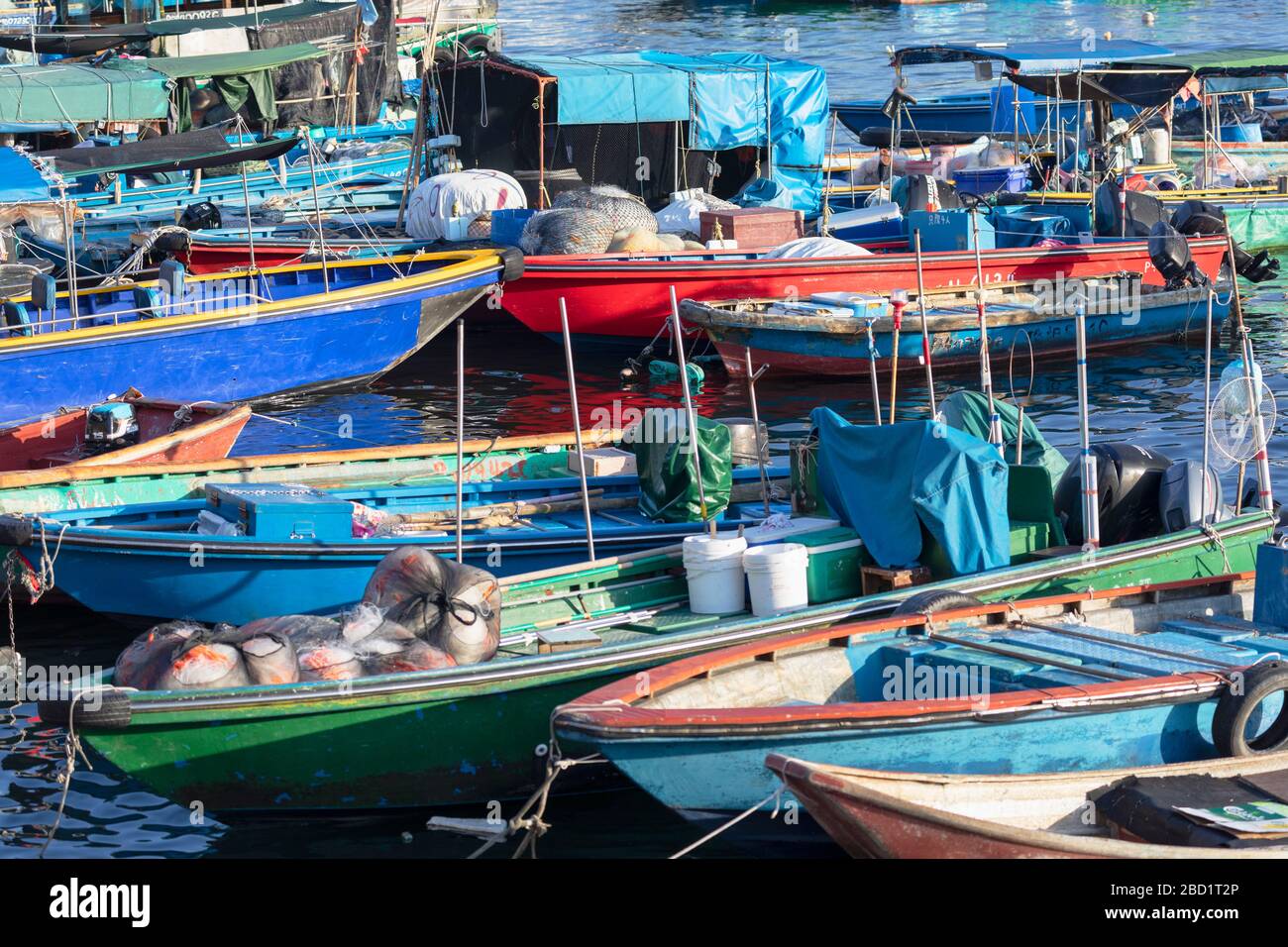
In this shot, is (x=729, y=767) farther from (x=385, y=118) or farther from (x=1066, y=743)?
(x=385, y=118)

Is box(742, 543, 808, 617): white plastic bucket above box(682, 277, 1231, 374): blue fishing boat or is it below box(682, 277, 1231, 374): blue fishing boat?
above

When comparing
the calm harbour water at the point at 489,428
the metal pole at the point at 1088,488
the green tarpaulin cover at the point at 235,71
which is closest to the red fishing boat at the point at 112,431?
the calm harbour water at the point at 489,428

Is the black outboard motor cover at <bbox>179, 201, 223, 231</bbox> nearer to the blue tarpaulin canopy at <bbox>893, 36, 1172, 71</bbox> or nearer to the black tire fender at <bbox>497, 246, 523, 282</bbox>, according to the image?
the black tire fender at <bbox>497, 246, 523, 282</bbox>

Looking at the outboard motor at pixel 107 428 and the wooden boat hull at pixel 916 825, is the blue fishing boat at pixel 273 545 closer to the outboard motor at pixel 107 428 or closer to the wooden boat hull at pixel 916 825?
the outboard motor at pixel 107 428

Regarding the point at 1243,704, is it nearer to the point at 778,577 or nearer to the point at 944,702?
the point at 944,702

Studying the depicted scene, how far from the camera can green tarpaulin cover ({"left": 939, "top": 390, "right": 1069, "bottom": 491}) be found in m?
11.2

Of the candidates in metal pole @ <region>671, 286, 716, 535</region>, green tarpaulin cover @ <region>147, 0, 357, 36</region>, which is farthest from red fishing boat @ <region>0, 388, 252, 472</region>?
green tarpaulin cover @ <region>147, 0, 357, 36</region>

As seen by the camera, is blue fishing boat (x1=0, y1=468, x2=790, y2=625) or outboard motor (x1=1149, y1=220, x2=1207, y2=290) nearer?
blue fishing boat (x1=0, y1=468, x2=790, y2=625)

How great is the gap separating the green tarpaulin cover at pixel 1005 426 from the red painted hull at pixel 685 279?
27.9ft

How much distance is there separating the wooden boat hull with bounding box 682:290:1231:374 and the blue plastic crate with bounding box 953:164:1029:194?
17.0 feet

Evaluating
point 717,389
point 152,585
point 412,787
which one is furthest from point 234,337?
point 412,787

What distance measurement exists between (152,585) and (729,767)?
5127mm

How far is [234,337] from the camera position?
18453mm

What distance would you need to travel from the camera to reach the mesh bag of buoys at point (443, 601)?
939 centimetres
